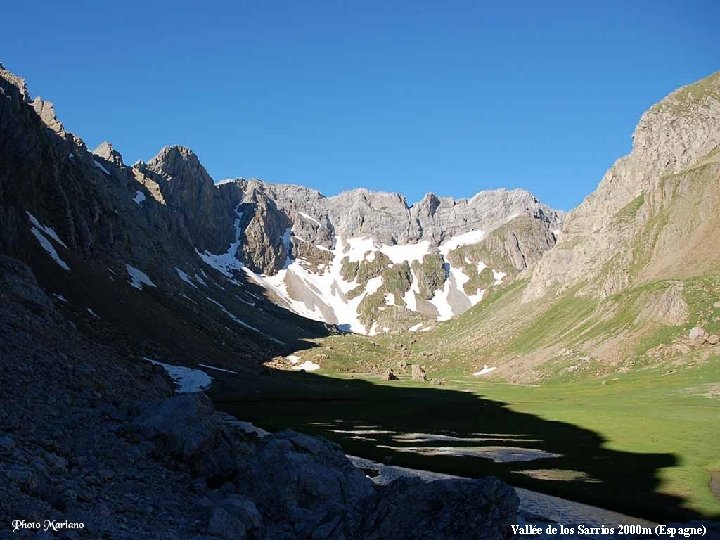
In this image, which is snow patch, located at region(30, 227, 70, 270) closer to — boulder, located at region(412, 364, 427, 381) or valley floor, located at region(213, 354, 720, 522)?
valley floor, located at region(213, 354, 720, 522)

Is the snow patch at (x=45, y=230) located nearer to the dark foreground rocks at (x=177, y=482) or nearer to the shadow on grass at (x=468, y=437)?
the shadow on grass at (x=468, y=437)

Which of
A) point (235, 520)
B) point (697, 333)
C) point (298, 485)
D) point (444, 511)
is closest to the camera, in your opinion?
point (444, 511)

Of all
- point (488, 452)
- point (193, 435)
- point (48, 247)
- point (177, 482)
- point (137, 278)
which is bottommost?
point (488, 452)

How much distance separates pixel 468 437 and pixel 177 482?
4465cm

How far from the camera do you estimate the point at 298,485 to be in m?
30.7

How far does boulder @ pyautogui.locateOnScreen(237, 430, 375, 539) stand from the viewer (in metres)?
27.9

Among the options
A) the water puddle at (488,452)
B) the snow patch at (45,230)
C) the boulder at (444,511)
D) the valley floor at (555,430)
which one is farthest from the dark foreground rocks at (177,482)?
the snow patch at (45,230)

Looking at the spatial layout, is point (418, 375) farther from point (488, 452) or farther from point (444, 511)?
point (444, 511)

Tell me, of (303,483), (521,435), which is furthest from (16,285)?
(521,435)

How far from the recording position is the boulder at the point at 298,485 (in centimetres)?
2789

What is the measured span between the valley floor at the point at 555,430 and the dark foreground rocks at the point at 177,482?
744 inches

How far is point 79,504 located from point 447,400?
98838 millimetres

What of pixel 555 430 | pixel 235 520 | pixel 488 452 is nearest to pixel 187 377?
pixel 555 430

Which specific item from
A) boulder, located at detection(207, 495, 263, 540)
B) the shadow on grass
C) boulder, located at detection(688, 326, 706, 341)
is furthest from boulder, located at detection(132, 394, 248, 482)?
boulder, located at detection(688, 326, 706, 341)
